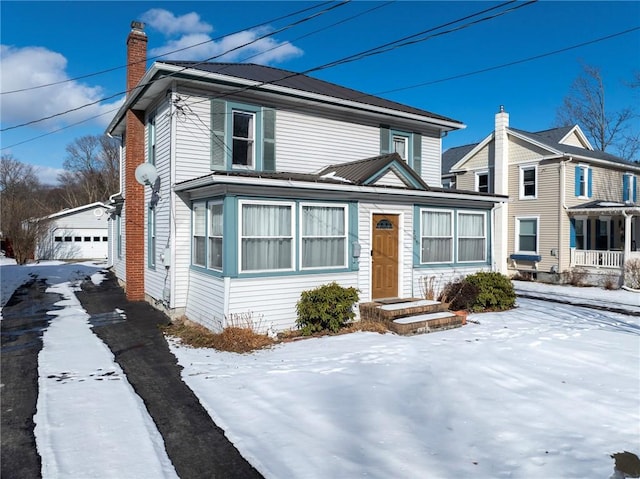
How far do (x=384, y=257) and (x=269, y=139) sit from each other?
14.1 feet

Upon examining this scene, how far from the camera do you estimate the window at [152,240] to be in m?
12.2

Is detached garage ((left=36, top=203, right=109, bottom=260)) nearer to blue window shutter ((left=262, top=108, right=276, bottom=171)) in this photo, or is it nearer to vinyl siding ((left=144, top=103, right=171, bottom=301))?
vinyl siding ((left=144, top=103, right=171, bottom=301))

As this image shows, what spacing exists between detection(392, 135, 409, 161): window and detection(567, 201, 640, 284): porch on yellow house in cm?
1006

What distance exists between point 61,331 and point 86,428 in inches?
212

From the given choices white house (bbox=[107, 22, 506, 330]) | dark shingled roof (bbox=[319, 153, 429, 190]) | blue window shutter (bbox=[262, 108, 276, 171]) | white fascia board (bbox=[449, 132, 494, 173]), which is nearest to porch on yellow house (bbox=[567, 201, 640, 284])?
white fascia board (bbox=[449, 132, 494, 173])

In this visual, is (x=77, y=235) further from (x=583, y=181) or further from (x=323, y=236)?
(x=583, y=181)

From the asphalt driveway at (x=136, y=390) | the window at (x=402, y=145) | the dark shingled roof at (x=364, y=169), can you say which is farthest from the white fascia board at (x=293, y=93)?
the asphalt driveway at (x=136, y=390)

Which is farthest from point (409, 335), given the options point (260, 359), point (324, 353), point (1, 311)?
point (1, 311)

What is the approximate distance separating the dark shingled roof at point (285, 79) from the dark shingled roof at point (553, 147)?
8.84 metres

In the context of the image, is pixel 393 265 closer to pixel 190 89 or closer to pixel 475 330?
pixel 475 330

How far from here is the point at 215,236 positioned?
9.36 meters

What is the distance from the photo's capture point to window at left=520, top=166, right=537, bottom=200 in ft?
68.4

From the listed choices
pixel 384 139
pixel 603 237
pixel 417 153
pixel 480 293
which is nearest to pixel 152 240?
pixel 384 139

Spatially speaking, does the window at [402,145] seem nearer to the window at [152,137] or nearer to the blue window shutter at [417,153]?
the blue window shutter at [417,153]
